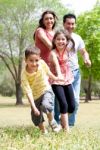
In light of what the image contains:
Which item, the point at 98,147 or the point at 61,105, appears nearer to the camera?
the point at 98,147

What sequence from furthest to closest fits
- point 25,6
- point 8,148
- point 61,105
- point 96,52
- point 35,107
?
point 96,52 < point 25,6 < point 61,105 < point 35,107 < point 8,148

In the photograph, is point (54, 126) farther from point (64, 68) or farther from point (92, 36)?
point (92, 36)

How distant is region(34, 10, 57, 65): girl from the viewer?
26.0 ft

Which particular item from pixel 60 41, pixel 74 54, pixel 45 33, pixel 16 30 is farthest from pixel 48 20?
pixel 16 30

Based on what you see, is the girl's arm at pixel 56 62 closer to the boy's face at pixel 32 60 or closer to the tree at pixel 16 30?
the boy's face at pixel 32 60

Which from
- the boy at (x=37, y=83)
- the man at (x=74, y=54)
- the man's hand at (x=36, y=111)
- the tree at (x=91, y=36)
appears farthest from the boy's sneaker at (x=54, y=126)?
the tree at (x=91, y=36)

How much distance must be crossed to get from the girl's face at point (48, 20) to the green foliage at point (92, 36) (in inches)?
1622

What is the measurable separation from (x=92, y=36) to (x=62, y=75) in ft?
137

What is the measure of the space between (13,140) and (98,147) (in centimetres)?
124

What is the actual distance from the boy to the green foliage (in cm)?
4177

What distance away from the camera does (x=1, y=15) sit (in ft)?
155

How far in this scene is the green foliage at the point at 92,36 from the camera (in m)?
49.4

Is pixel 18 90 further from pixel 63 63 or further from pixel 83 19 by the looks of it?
pixel 63 63

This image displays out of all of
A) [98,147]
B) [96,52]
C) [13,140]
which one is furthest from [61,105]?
[96,52]
